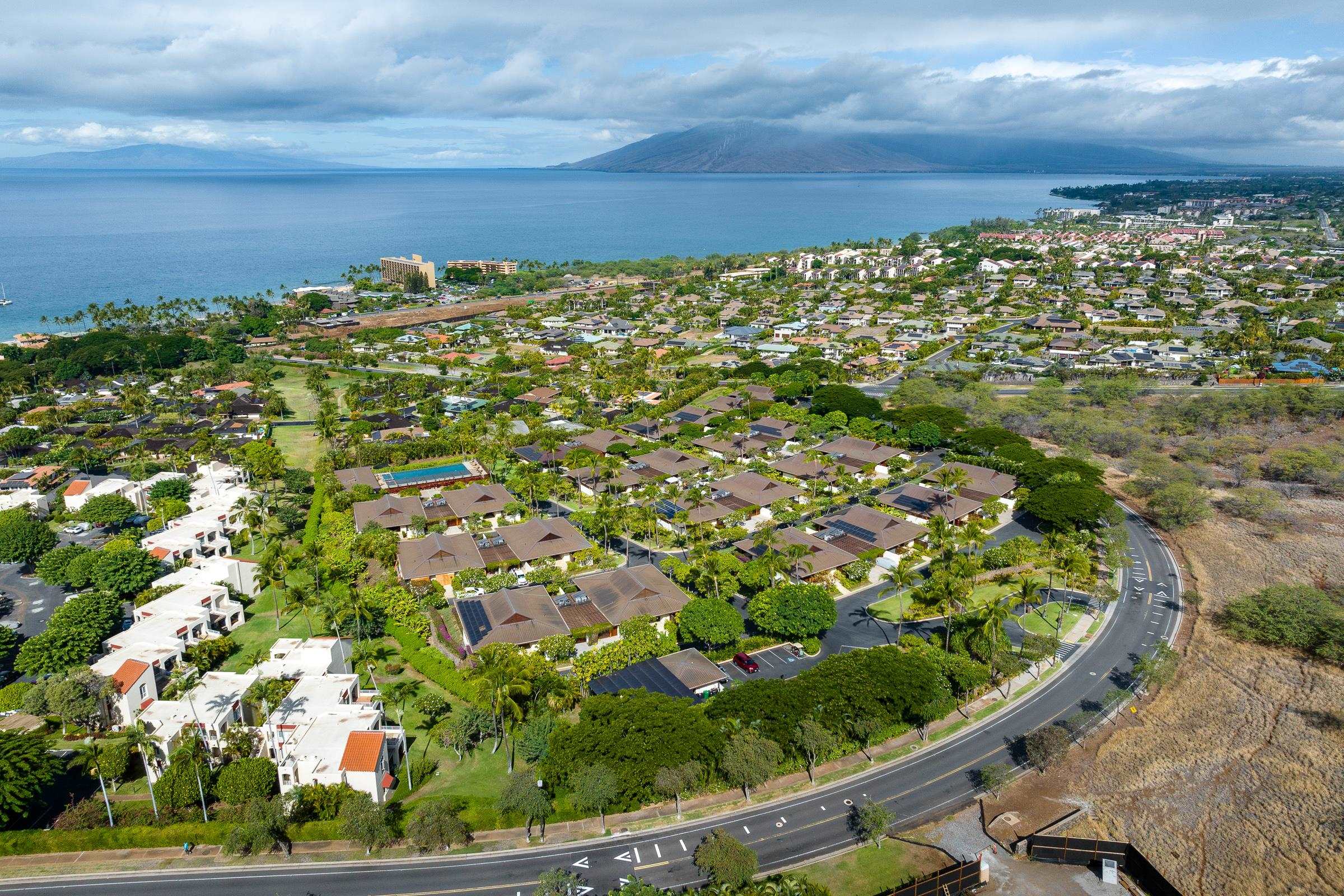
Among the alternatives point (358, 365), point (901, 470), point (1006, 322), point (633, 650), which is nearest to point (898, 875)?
point (633, 650)

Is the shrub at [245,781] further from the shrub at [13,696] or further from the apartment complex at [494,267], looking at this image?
the apartment complex at [494,267]

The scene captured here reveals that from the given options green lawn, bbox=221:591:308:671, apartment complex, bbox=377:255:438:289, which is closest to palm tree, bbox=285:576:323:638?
green lawn, bbox=221:591:308:671

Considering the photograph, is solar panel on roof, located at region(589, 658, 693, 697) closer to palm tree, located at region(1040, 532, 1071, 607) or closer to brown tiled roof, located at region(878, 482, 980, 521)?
palm tree, located at region(1040, 532, 1071, 607)

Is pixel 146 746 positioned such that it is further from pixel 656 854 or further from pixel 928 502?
pixel 928 502

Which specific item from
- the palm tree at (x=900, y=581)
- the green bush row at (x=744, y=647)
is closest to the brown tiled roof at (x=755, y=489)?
the palm tree at (x=900, y=581)

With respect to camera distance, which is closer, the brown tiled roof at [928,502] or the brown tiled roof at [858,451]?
the brown tiled roof at [928,502]
